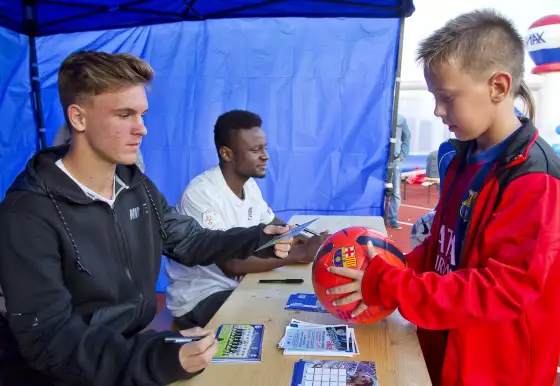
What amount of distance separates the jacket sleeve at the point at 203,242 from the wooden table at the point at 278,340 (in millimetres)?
196

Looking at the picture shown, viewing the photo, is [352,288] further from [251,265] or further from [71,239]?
[251,265]

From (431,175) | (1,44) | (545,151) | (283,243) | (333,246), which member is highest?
(1,44)

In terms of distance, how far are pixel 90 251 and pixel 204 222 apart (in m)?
1.16

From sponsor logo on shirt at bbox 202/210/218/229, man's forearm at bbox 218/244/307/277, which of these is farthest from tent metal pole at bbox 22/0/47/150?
man's forearm at bbox 218/244/307/277

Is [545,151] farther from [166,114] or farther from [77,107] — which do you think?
[166,114]

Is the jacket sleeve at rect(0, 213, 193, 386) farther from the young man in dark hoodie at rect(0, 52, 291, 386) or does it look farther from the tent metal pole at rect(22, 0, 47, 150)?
the tent metal pole at rect(22, 0, 47, 150)

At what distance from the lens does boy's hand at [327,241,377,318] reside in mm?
1465

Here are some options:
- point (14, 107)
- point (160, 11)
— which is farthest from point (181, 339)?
point (14, 107)

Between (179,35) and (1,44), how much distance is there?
1.62 metres

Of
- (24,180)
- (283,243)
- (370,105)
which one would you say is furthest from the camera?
(370,105)

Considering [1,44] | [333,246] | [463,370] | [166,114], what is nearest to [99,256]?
[333,246]

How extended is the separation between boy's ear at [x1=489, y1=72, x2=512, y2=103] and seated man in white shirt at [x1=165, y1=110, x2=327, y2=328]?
1327mm

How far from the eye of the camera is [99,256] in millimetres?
1576

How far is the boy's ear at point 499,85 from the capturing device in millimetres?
1406
